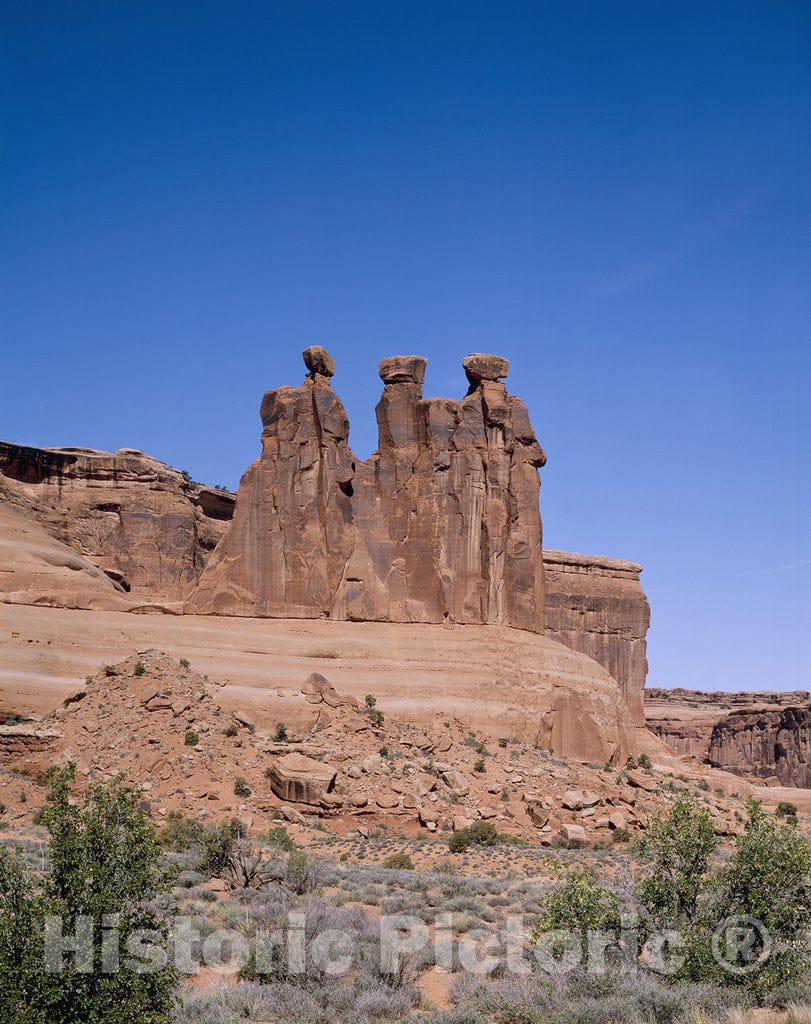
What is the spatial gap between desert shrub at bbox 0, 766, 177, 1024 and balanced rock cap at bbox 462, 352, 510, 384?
44416mm

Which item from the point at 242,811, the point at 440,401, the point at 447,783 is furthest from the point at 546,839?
the point at 440,401

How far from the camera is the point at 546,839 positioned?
3469 centimetres

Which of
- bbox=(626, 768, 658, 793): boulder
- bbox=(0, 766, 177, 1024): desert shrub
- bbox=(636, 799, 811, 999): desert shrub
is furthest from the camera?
bbox=(626, 768, 658, 793): boulder

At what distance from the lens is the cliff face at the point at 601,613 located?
278ft

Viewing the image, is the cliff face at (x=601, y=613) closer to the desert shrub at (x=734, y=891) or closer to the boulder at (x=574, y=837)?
the boulder at (x=574, y=837)

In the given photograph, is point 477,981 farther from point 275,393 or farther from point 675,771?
point 675,771

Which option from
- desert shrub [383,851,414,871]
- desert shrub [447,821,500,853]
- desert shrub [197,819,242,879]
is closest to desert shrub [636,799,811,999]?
desert shrub [197,819,242,879]

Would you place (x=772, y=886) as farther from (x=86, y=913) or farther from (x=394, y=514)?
(x=394, y=514)

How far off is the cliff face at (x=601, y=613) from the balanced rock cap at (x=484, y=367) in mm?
31358

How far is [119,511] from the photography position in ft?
246

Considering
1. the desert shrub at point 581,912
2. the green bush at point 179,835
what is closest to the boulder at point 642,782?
the green bush at point 179,835

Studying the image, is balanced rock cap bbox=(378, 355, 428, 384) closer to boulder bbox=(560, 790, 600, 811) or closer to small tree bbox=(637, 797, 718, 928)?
boulder bbox=(560, 790, 600, 811)

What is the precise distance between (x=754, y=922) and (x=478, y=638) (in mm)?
33754

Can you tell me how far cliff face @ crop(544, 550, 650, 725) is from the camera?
8488 centimetres
